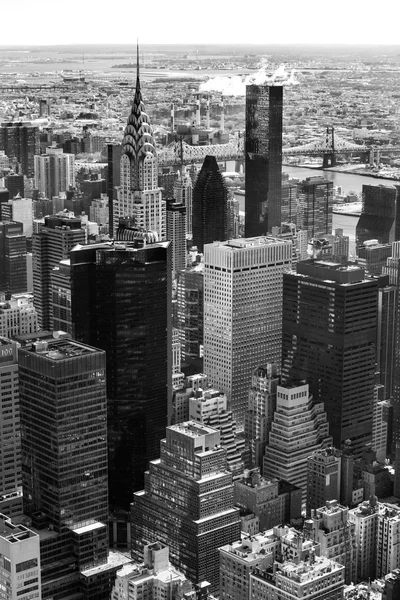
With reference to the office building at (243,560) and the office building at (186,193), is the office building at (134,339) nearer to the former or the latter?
the office building at (243,560)

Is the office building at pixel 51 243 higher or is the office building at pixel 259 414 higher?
the office building at pixel 51 243

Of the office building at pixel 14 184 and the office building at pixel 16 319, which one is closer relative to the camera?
the office building at pixel 16 319

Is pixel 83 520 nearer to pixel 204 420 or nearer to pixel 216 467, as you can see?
pixel 216 467

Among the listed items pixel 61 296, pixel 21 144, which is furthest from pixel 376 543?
pixel 21 144

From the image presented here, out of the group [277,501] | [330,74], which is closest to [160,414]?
[277,501]

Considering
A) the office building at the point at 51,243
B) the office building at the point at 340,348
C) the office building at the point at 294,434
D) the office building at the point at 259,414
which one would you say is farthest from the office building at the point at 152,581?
the office building at the point at 51,243

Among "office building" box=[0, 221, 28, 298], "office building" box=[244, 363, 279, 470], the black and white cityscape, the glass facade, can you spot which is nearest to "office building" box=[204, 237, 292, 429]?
the black and white cityscape

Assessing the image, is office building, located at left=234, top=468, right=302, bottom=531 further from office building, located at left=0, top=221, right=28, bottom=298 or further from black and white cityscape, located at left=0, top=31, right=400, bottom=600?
office building, located at left=0, top=221, right=28, bottom=298
